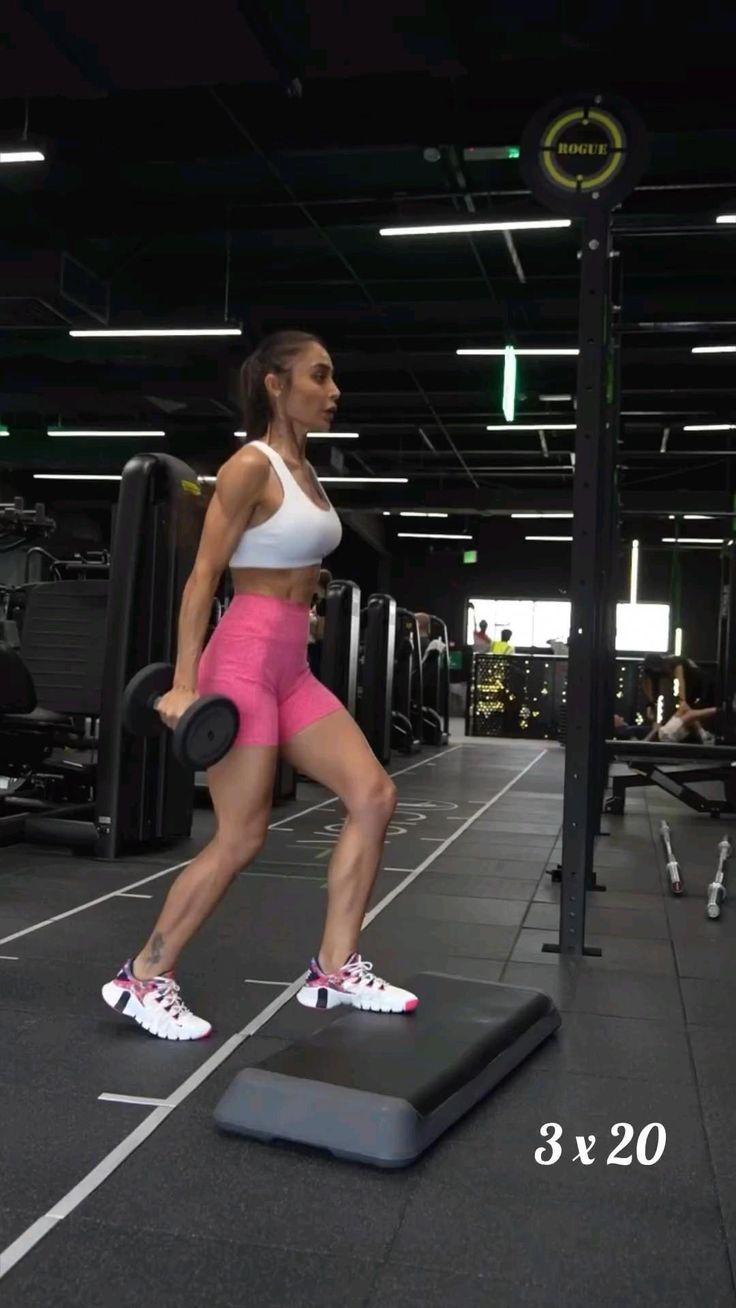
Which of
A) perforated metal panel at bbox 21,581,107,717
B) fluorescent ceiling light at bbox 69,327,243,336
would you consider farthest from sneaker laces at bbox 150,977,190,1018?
fluorescent ceiling light at bbox 69,327,243,336

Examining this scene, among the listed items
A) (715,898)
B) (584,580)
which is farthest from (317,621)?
(584,580)

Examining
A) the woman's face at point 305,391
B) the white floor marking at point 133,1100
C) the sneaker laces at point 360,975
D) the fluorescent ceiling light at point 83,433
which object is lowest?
the white floor marking at point 133,1100

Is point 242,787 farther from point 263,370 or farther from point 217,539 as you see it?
point 263,370

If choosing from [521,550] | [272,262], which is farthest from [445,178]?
[521,550]

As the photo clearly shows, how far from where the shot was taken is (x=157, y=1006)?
2271 mm

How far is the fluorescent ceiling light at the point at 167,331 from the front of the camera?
998 cm

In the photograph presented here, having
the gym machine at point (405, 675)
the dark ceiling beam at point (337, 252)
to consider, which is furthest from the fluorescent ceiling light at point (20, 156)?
the gym machine at point (405, 675)

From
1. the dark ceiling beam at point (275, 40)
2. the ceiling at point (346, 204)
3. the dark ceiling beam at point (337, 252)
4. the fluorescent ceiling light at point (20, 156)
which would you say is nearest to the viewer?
the dark ceiling beam at point (275, 40)

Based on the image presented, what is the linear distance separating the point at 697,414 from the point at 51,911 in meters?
12.2

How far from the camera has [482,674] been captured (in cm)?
1398

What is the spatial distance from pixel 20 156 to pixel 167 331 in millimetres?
2935

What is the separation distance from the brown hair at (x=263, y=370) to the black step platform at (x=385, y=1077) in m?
1.18

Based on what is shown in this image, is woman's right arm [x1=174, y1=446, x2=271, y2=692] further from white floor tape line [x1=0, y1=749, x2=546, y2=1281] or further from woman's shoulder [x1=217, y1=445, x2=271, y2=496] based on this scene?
white floor tape line [x1=0, y1=749, x2=546, y2=1281]

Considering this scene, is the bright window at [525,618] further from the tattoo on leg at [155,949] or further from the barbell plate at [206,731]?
the barbell plate at [206,731]
